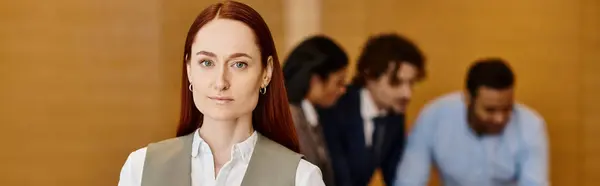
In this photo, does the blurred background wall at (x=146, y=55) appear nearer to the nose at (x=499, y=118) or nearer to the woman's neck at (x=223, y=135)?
the nose at (x=499, y=118)

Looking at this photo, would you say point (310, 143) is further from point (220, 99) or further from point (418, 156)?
point (220, 99)

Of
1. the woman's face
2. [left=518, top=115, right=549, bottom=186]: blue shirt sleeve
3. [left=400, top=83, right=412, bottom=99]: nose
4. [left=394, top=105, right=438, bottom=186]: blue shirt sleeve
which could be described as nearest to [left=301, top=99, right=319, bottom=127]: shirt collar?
[left=400, top=83, right=412, bottom=99]: nose

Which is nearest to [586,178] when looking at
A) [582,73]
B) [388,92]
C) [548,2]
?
[582,73]

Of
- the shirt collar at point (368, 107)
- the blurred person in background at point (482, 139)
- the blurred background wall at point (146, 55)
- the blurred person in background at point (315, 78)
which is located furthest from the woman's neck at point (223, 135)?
the blurred background wall at point (146, 55)

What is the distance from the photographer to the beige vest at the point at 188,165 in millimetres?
1470

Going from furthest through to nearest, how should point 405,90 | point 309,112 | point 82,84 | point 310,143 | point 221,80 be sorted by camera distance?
1. point 82,84
2. point 405,90
3. point 309,112
4. point 310,143
5. point 221,80

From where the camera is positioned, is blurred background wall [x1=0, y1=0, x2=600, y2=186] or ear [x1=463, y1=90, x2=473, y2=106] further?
blurred background wall [x1=0, y1=0, x2=600, y2=186]

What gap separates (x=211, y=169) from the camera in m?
1.49

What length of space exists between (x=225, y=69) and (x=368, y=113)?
199cm

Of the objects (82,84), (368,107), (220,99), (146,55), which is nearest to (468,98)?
(368,107)

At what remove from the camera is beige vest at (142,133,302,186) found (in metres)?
1.47

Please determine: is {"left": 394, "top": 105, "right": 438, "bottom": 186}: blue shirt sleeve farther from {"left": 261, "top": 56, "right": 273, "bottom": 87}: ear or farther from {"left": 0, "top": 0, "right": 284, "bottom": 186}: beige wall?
{"left": 261, "top": 56, "right": 273, "bottom": 87}: ear

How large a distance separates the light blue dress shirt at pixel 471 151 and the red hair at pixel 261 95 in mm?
1962

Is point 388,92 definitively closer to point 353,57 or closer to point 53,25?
point 353,57
